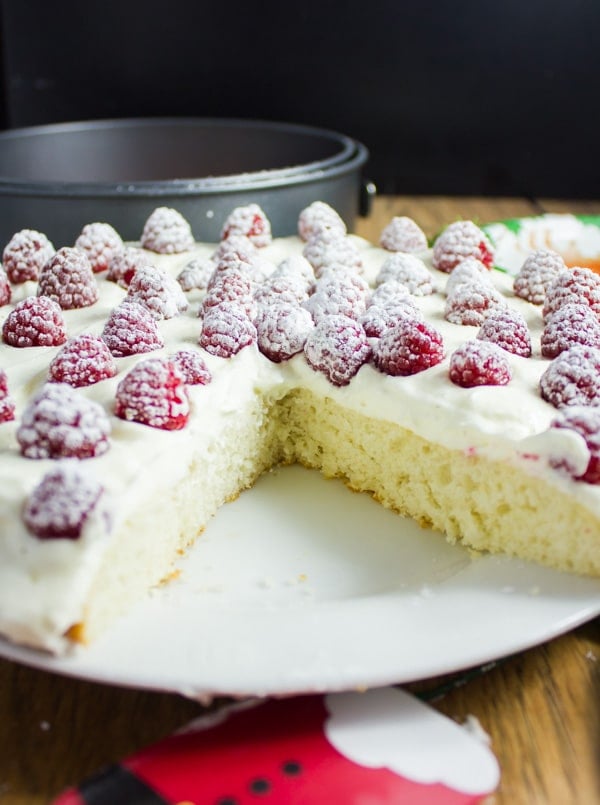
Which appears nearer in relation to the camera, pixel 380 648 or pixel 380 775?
pixel 380 775

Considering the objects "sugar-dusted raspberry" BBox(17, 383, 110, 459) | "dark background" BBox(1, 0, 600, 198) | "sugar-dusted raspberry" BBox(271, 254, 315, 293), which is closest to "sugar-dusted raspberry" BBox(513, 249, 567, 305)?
"sugar-dusted raspberry" BBox(271, 254, 315, 293)

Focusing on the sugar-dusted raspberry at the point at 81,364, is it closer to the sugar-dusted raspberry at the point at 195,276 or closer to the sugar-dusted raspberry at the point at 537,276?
the sugar-dusted raspberry at the point at 195,276

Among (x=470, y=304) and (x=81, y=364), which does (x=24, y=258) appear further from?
(x=470, y=304)

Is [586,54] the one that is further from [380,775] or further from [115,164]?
[380,775]

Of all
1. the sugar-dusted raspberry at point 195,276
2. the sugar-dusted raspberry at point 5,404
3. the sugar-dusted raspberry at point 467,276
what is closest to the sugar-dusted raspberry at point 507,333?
the sugar-dusted raspberry at point 467,276

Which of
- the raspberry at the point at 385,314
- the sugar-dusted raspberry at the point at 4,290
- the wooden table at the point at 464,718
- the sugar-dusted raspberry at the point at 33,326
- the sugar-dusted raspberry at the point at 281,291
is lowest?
the wooden table at the point at 464,718

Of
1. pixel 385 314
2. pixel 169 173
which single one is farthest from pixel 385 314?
pixel 169 173

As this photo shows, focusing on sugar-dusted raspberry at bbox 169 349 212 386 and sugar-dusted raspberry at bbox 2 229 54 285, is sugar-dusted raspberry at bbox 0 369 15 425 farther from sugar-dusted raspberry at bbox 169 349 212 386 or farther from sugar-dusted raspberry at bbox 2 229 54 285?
sugar-dusted raspberry at bbox 2 229 54 285

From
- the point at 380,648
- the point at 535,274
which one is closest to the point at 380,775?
the point at 380,648
